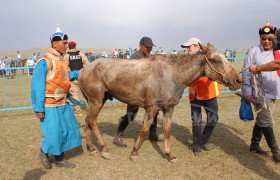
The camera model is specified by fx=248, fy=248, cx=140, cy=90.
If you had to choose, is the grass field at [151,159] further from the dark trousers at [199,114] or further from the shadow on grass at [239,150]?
the dark trousers at [199,114]

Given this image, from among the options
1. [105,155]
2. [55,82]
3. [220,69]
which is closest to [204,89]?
[220,69]

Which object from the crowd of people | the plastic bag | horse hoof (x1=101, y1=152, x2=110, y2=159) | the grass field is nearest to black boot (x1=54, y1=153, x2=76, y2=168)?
the crowd of people

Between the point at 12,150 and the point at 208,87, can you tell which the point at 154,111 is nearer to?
the point at 208,87

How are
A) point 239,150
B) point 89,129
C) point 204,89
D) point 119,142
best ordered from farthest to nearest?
point 119,142, point 89,129, point 239,150, point 204,89

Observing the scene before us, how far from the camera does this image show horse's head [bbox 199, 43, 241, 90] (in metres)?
4.02

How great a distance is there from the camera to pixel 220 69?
4059 mm

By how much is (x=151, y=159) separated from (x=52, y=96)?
2.14m

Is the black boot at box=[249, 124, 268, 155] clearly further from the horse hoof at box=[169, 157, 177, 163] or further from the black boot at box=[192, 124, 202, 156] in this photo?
the horse hoof at box=[169, 157, 177, 163]

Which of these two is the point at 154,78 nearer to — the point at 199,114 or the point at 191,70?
the point at 191,70

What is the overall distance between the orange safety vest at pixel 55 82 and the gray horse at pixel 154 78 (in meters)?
0.70

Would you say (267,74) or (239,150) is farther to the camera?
(239,150)

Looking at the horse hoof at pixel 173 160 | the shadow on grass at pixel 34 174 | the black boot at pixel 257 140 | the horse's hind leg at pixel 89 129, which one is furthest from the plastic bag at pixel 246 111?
the shadow on grass at pixel 34 174

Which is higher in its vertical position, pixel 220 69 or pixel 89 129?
pixel 220 69

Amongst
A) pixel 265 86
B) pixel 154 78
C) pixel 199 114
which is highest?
pixel 154 78
